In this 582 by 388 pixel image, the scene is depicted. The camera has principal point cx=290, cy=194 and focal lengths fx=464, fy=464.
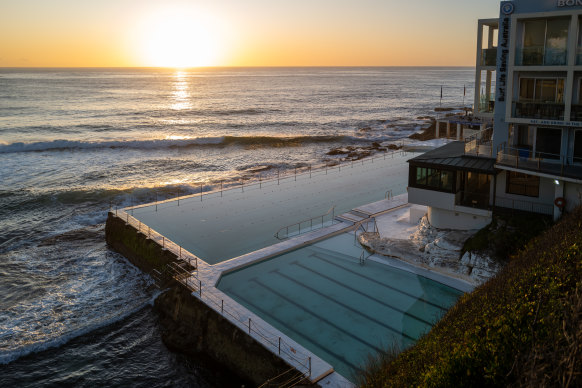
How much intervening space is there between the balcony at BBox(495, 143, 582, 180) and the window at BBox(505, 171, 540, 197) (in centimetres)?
66

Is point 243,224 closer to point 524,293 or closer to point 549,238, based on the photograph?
point 549,238

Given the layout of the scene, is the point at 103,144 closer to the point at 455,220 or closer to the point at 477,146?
the point at 477,146

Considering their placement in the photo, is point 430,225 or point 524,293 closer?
point 524,293

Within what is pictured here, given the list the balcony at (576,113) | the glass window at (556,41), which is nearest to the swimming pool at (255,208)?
the balcony at (576,113)

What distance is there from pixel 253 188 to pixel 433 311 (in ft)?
54.7

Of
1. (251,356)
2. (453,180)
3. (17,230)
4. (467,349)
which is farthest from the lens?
(17,230)

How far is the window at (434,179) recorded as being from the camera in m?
→ 18.8

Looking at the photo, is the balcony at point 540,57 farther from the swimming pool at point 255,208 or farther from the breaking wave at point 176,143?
the breaking wave at point 176,143

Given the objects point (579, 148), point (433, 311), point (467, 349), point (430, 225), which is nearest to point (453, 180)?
point (430, 225)

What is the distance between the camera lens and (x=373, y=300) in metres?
15.7

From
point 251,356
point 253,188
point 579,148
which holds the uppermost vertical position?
point 579,148

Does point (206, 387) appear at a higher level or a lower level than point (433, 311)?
lower

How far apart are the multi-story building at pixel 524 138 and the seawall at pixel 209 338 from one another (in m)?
9.86

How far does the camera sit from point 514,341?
7.93 metres
